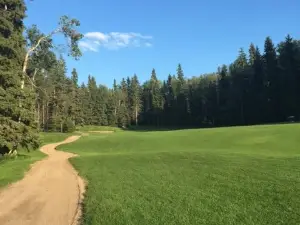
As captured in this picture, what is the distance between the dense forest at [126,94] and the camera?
27281mm

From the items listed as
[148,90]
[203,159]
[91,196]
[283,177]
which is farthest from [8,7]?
[148,90]

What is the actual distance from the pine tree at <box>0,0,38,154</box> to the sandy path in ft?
21.9

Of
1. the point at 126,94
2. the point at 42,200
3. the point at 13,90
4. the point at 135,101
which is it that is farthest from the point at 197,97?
the point at 42,200

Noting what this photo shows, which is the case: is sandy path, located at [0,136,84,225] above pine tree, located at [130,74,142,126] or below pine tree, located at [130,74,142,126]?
below

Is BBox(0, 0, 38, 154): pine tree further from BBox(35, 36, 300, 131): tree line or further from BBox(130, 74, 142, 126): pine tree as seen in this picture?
BBox(130, 74, 142, 126): pine tree

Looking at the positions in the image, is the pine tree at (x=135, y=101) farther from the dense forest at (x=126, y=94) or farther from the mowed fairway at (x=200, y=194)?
the mowed fairway at (x=200, y=194)

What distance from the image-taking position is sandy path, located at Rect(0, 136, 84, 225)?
33.4 feet

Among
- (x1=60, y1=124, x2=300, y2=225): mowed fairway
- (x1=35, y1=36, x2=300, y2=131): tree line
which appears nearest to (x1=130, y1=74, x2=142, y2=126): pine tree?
(x1=35, y1=36, x2=300, y2=131): tree line

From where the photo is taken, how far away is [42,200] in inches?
508

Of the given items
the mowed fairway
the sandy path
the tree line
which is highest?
the tree line

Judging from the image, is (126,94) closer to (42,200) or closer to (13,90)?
(13,90)

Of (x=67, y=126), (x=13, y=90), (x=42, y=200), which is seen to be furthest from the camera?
(x=67, y=126)

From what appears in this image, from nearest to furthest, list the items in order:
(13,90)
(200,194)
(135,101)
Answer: (200,194) < (13,90) < (135,101)

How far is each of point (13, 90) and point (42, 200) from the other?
14809 millimetres
